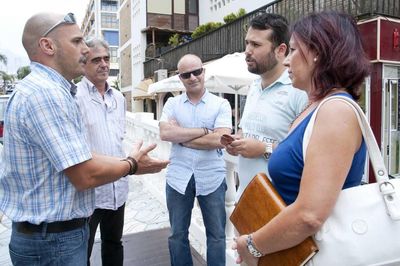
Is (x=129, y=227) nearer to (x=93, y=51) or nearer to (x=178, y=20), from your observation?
(x=93, y=51)

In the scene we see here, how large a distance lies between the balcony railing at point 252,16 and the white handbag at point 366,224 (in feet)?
2.81

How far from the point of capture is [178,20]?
23.4 m

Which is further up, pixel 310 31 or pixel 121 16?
pixel 121 16

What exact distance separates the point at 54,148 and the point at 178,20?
2307 cm

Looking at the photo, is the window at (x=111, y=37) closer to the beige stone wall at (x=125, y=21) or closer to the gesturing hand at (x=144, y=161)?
the beige stone wall at (x=125, y=21)

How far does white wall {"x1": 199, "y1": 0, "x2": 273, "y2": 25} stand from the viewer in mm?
14470

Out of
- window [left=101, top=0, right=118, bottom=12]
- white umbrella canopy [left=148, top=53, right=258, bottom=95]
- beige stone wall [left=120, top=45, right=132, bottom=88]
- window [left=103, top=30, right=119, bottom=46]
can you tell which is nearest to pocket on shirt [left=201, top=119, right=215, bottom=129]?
white umbrella canopy [left=148, top=53, right=258, bottom=95]

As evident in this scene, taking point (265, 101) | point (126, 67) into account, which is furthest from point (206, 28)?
point (126, 67)

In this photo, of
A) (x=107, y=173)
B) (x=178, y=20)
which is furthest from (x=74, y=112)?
(x=178, y=20)

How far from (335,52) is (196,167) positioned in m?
→ 1.72

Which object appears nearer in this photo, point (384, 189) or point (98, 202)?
point (384, 189)

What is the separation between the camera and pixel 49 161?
1605 mm

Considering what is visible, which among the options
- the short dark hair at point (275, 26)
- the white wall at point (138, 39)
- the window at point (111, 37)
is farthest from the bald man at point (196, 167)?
the window at point (111, 37)

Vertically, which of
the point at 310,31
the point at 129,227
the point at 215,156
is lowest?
the point at 129,227
